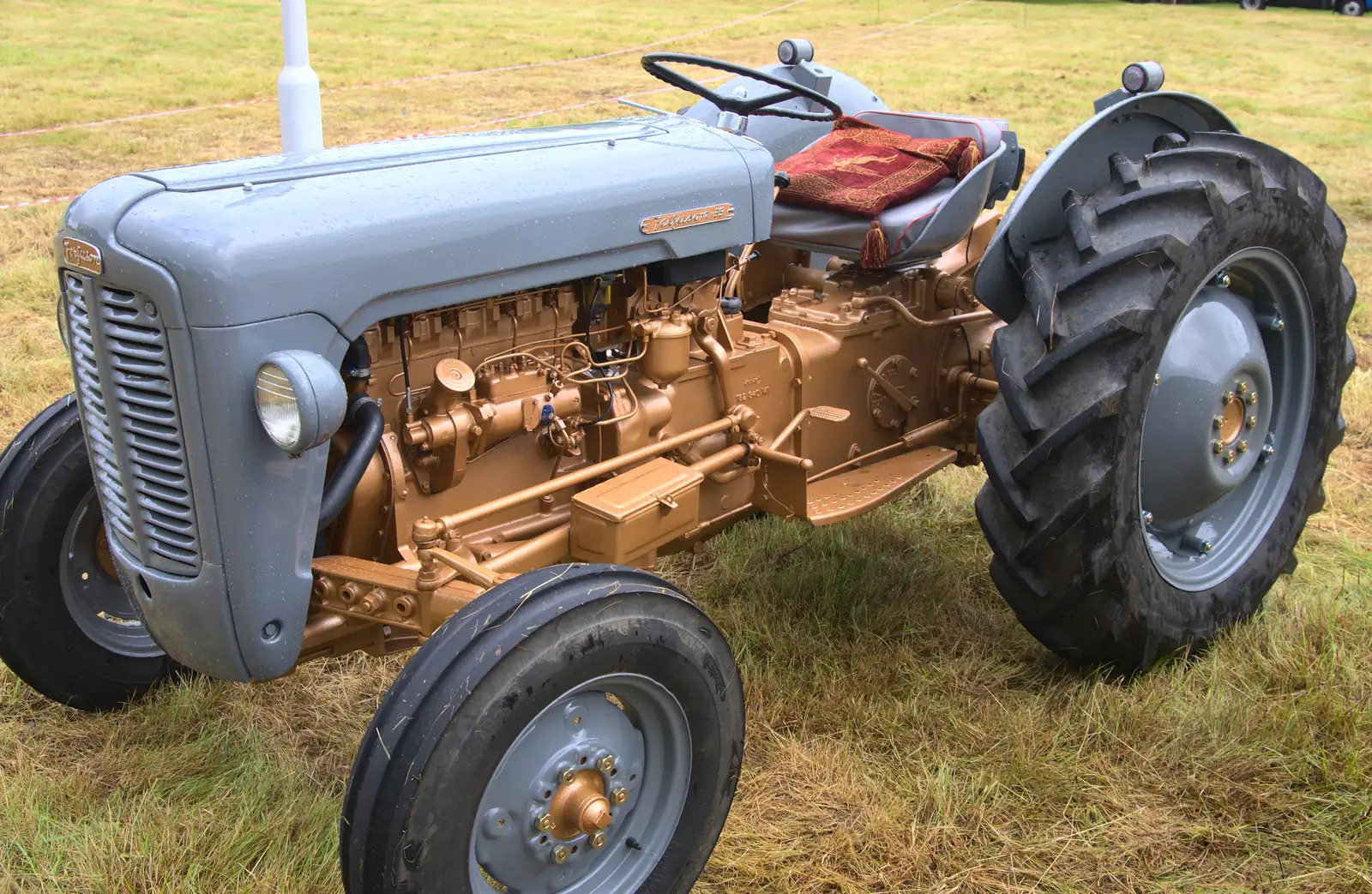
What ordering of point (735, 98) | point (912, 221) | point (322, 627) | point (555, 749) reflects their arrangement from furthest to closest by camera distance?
point (912, 221), point (735, 98), point (322, 627), point (555, 749)

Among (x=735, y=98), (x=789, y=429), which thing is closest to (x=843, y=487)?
(x=789, y=429)

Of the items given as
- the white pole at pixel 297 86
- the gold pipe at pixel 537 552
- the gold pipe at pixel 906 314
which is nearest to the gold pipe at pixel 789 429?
the gold pipe at pixel 906 314

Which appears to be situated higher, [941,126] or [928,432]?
[941,126]

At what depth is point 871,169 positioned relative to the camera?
3773 mm

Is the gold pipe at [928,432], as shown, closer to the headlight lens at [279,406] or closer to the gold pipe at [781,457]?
the gold pipe at [781,457]

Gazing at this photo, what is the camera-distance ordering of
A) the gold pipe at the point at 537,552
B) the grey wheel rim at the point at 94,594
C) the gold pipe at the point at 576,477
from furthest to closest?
Answer: the grey wheel rim at the point at 94,594 → the gold pipe at the point at 537,552 → the gold pipe at the point at 576,477

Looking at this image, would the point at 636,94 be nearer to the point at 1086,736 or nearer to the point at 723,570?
the point at 723,570

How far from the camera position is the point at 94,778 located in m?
2.81

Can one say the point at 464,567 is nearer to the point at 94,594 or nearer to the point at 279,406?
the point at 279,406

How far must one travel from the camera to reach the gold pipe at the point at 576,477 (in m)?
2.43

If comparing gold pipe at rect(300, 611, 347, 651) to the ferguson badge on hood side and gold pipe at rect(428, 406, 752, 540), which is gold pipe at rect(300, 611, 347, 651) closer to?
gold pipe at rect(428, 406, 752, 540)

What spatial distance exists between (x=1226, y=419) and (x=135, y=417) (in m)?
2.75

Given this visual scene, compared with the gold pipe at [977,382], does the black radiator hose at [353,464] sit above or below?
above

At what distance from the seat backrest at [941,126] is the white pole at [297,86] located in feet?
6.81
